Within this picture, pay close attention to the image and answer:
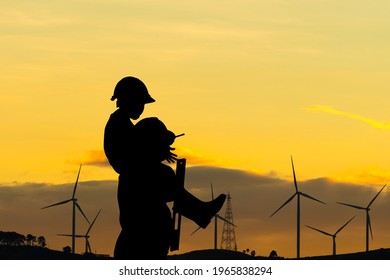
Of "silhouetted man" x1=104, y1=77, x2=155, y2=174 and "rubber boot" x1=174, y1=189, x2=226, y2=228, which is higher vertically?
"silhouetted man" x1=104, y1=77, x2=155, y2=174

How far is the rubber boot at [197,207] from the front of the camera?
2483cm

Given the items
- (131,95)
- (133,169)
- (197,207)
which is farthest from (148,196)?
(131,95)

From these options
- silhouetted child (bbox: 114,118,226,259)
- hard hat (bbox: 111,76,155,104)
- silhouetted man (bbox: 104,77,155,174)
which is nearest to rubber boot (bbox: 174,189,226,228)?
silhouetted child (bbox: 114,118,226,259)

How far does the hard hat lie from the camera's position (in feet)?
80.4

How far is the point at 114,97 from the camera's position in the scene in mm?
24625

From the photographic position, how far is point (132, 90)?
966 inches

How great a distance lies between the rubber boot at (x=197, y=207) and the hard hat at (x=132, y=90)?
6.15 feet

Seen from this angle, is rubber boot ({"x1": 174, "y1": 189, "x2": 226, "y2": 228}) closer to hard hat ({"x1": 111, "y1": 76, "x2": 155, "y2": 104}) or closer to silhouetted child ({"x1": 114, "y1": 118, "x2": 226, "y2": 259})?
silhouetted child ({"x1": 114, "y1": 118, "x2": 226, "y2": 259})

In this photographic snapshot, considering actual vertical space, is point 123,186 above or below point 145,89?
below

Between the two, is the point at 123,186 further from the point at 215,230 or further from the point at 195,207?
the point at 215,230

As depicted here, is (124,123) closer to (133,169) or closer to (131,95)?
(131,95)
